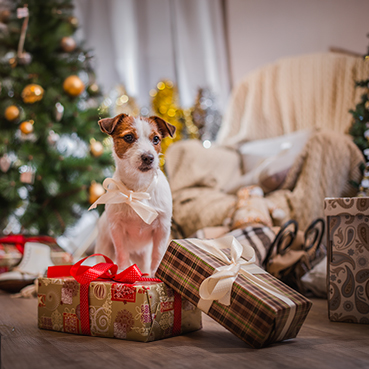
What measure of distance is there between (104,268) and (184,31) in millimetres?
3249

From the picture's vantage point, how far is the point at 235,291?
2.77 feet

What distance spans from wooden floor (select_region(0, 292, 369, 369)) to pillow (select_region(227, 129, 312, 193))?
0.97 metres

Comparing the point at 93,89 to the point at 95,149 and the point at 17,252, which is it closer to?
the point at 95,149

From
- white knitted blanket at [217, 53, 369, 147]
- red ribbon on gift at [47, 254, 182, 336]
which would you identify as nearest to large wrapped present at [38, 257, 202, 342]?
red ribbon on gift at [47, 254, 182, 336]

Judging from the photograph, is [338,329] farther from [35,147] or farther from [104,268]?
[35,147]

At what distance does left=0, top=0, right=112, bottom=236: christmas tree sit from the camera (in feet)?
7.27

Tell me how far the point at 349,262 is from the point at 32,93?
6.12ft

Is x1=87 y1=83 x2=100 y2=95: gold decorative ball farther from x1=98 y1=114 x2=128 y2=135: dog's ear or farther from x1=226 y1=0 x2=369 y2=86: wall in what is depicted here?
x1=98 y1=114 x2=128 y2=135: dog's ear

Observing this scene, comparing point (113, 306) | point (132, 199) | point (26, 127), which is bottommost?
point (113, 306)

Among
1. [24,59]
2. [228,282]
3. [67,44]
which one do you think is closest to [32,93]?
[24,59]

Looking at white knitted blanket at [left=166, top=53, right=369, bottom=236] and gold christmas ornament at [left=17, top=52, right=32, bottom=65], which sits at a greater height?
gold christmas ornament at [left=17, top=52, right=32, bottom=65]

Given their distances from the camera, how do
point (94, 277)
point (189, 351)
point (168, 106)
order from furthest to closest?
1. point (168, 106)
2. point (94, 277)
3. point (189, 351)

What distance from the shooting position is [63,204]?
7.72ft

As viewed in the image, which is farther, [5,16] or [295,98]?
[295,98]
